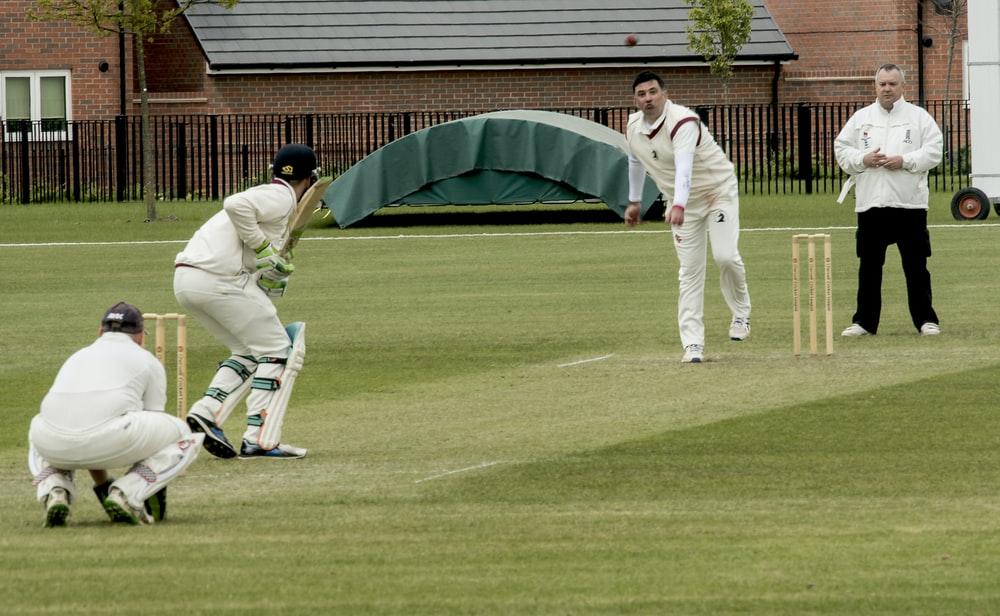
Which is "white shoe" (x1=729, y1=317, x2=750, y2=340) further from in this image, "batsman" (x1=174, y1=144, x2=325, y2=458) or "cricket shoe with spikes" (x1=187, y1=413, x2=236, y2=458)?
"cricket shoe with spikes" (x1=187, y1=413, x2=236, y2=458)

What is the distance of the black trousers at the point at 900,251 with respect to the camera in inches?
584

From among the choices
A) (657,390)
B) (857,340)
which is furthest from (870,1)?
(657,390)

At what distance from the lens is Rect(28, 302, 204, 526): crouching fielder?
7.99 m

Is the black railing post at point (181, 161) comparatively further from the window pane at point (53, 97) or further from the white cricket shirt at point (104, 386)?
the white cricket shirt at point (104, 386)

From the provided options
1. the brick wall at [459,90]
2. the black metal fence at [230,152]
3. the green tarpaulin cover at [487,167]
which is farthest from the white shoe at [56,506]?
the brick wall at [459,90]

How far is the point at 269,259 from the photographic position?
10023 mm

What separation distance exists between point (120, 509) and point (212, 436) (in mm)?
2003

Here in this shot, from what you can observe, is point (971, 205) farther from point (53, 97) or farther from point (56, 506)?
point (53, 97)

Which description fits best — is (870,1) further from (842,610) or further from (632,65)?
(842,610)

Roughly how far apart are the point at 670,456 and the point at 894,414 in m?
1.87

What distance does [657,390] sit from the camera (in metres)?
12.4

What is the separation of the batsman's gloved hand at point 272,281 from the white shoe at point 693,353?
4.18m

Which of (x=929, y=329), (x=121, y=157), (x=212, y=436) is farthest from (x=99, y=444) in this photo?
(x=121, y=157)

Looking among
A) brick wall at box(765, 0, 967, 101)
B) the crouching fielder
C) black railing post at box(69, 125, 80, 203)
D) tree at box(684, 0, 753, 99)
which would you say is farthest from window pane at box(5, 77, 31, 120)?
the crouching fielder
